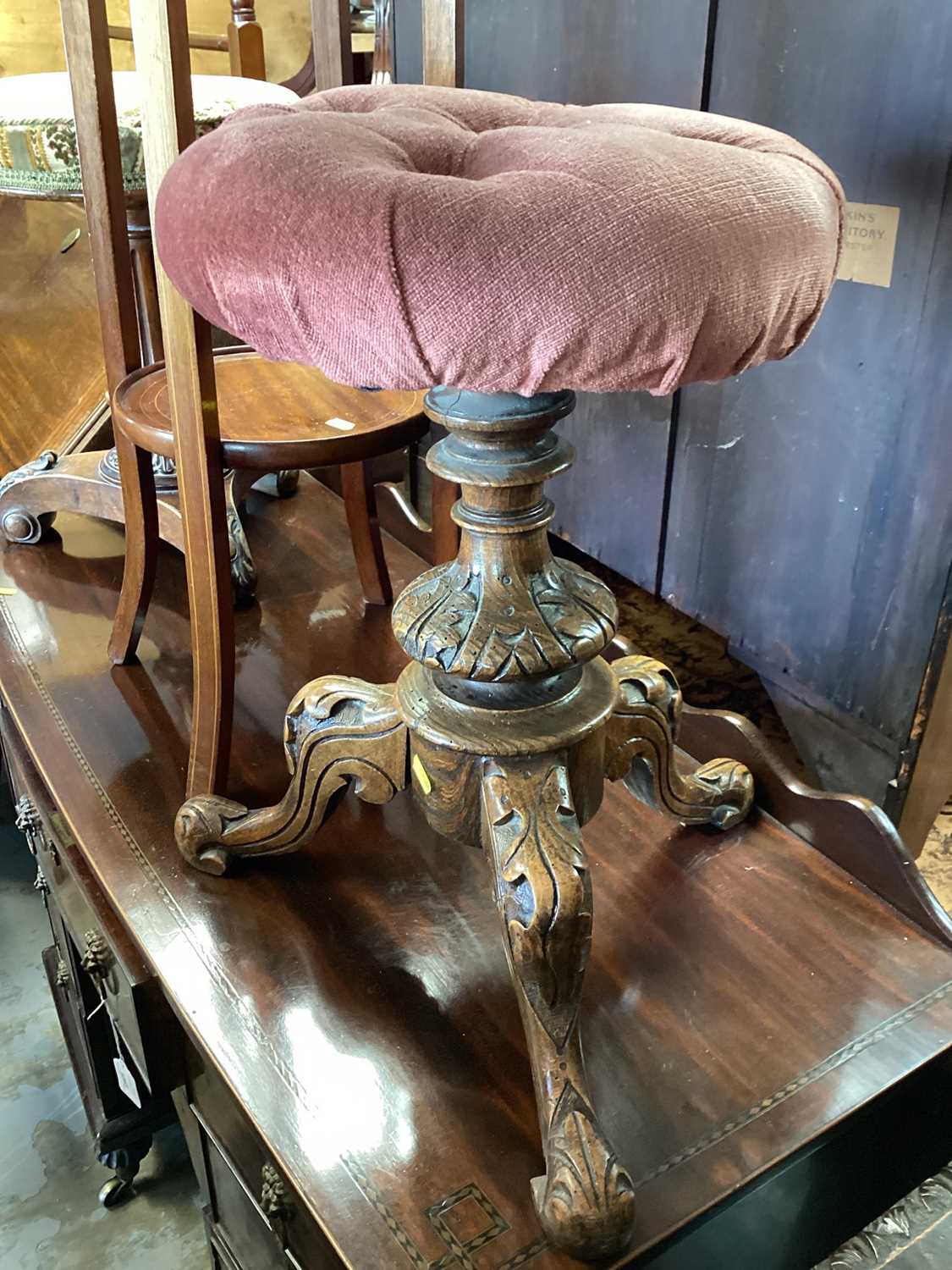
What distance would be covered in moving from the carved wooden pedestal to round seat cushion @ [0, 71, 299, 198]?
0.60 meters

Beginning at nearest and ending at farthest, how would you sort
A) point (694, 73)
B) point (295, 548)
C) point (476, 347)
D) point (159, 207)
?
point (476, 347)
point (159, 207)
point (694, 73)
point (295, 548)

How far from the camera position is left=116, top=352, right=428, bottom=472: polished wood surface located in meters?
0.97

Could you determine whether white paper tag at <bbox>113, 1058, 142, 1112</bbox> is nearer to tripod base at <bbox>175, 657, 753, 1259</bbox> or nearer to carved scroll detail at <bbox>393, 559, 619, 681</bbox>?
tripod base at <bbox>175, 657, 753, 1259</bbox>

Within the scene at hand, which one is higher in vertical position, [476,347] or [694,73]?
[694,73]

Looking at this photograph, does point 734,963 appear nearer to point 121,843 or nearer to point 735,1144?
point 735,1144

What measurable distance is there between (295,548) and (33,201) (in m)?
1.48

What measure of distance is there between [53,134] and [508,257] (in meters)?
0.81

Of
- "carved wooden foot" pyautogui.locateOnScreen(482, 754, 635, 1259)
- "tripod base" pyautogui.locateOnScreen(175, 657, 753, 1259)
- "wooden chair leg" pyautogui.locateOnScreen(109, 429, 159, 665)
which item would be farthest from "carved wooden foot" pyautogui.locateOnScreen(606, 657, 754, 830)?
"wooden chair leg" pyautogui.locateOnScreen(109, 429, 159, 665)

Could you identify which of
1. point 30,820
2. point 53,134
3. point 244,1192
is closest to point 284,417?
point 53,134

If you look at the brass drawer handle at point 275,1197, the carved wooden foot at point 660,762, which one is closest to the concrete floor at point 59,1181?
the brass drawer handle at point 275,1197

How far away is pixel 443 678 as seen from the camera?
819mm

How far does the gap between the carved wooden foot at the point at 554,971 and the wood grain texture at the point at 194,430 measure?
301 mm

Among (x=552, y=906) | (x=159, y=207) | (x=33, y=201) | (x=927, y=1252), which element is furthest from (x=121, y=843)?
(x=33, y=201)

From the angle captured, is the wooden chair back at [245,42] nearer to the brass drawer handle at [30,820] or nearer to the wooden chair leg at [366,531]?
the wooden chair leg at [366,531]
